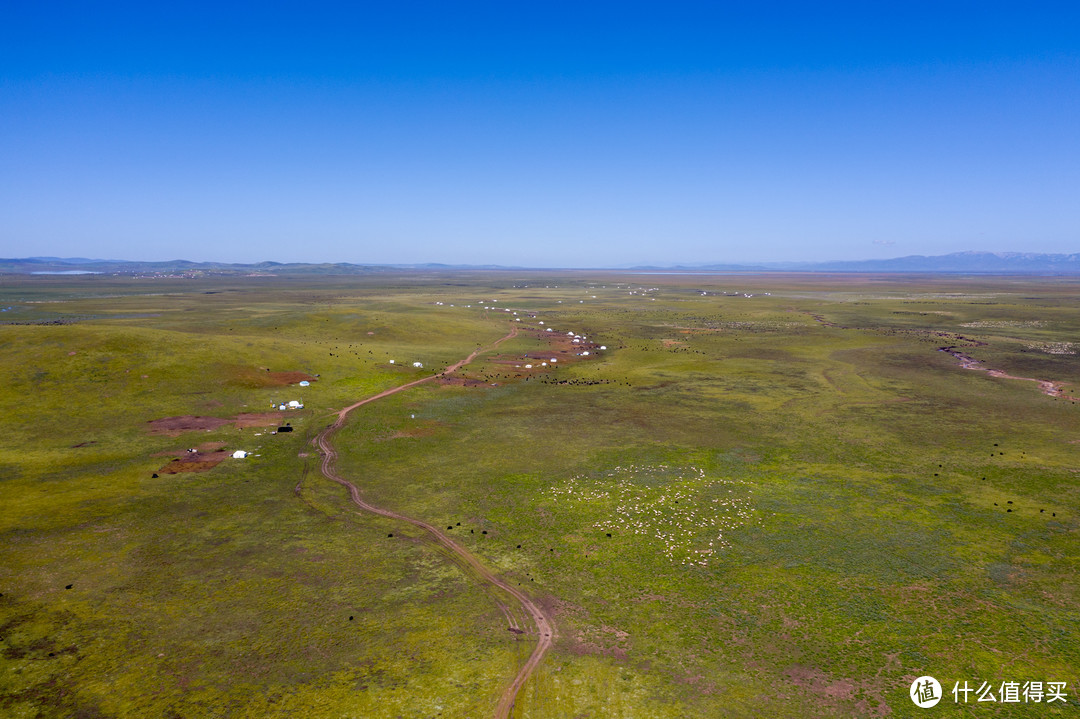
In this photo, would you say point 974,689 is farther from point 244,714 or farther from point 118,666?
point 118,666

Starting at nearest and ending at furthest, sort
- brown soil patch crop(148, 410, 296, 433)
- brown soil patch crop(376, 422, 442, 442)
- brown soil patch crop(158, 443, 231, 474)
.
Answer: brown soil patch crop(158, 443, 231, 474)
brown soil patch crop(148, 410, 296, 433)
brown soil patch crop(376, 422, 442, 442)

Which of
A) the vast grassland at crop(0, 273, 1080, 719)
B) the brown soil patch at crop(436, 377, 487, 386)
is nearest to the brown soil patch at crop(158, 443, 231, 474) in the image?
the vast grassland at crop(0, 273, 1080, 719)

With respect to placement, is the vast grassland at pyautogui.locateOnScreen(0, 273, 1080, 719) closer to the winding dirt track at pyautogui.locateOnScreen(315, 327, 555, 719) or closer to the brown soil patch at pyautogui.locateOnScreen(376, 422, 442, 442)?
the winding dirt track at pyautogui.locateOnScreen(315, 327, 555, 719)

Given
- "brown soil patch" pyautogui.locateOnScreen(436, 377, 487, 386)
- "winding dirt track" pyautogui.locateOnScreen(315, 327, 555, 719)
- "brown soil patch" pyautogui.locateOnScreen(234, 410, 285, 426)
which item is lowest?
"winding dirt track" pyautogui.locateOnScreen(315, 327, 555, 719)

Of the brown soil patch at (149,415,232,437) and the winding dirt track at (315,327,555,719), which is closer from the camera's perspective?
the winding dirt track at (315,327,555,719)

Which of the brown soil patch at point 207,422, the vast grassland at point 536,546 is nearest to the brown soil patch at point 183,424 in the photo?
the brown soil patch at point 207,422

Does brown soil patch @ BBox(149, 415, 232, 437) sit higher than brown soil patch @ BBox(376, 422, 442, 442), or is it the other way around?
brown soil patch @ BBox(149, 415, 232, 437)

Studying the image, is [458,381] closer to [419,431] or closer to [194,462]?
[419,431]

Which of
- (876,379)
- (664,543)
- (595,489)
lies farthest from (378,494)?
(876,379)

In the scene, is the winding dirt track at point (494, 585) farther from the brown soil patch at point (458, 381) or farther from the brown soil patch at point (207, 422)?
the brown soil patch at point (458, 381)
